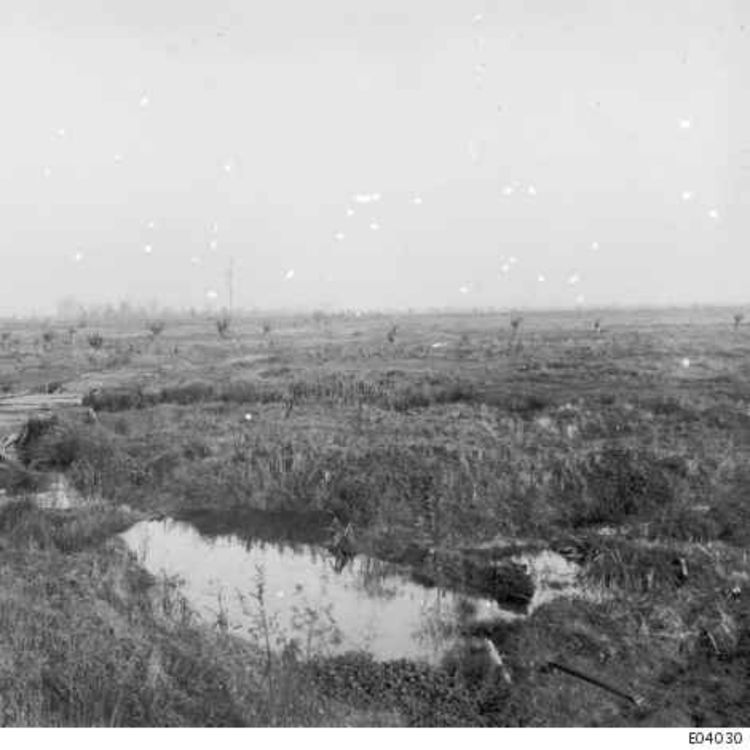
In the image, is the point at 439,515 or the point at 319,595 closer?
the point at 319,595

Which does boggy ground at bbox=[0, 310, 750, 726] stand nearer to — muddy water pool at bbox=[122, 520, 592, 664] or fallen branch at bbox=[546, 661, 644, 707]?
fallen branch at bbox=[546, 661, 644, 707]

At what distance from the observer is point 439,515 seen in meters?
15.4

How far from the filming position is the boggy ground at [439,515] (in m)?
7.96

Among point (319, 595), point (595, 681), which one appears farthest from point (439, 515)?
point (595, 681)

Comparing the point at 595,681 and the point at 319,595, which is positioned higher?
the point at 595,681

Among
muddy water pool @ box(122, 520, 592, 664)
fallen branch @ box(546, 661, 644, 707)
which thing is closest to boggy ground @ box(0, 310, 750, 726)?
fallen branch @ box(546, 661, 644, 707)

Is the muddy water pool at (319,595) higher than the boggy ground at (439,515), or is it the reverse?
the boggy ground at (439,515)

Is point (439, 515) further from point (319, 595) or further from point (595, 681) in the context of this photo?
point (595, 681)

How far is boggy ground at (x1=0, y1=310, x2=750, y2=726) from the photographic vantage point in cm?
796

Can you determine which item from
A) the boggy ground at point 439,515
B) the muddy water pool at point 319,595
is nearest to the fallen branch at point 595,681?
the boggy ground at point 439,515

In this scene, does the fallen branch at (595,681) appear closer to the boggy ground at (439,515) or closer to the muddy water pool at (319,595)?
the boggy ground at (439,515)

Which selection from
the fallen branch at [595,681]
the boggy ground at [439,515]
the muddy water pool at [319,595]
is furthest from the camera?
the muddy water pool at [319,595]

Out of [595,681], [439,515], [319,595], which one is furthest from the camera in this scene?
[439,515]
